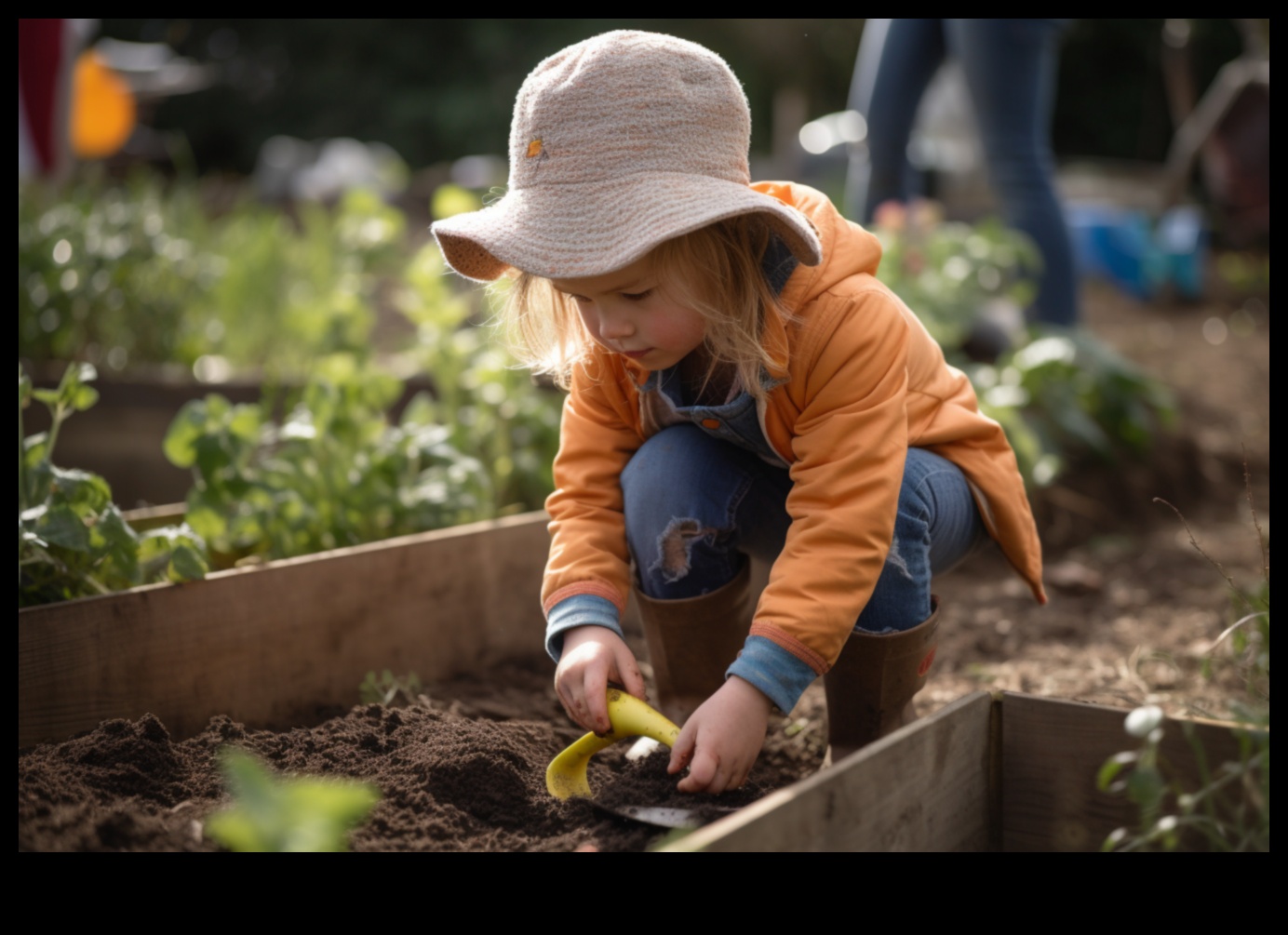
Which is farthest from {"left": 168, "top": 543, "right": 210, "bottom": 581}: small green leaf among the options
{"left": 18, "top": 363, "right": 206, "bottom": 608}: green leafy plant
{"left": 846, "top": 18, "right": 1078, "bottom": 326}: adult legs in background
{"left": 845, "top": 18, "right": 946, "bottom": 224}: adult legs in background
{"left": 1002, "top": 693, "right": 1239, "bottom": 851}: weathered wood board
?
{"left": 845, "top": 18, "right": 946, "bottom": 224}: adult legs in background

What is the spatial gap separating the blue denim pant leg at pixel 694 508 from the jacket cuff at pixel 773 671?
0.26 meters

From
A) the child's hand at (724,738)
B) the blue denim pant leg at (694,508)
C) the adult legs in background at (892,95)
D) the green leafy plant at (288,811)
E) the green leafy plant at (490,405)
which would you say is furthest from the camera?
the adult legs in background at (892,95)

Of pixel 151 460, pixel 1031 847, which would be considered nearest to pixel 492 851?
pixel 1031 847

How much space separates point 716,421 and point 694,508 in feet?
0.36

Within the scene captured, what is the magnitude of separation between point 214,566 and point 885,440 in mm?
1123

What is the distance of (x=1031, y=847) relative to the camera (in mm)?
1277

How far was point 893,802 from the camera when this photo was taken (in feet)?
3.66

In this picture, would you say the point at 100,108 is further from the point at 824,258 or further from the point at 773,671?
the point at 773,671

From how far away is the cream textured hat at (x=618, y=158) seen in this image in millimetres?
1206

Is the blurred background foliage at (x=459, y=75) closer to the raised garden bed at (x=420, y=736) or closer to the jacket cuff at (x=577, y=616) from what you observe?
the raised garden bed at (x=420, y=736)

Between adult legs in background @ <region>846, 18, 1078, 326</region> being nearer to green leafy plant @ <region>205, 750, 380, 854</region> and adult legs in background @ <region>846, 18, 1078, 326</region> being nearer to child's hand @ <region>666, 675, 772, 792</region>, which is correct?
child's hand @ <region>666, 675, 772, 792</region>

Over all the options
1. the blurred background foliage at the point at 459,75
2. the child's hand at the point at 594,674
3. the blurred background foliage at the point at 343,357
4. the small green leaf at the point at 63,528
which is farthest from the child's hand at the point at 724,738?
the blurred background foliage at the point at 459,75

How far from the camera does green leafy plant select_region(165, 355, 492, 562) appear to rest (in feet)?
5.88
